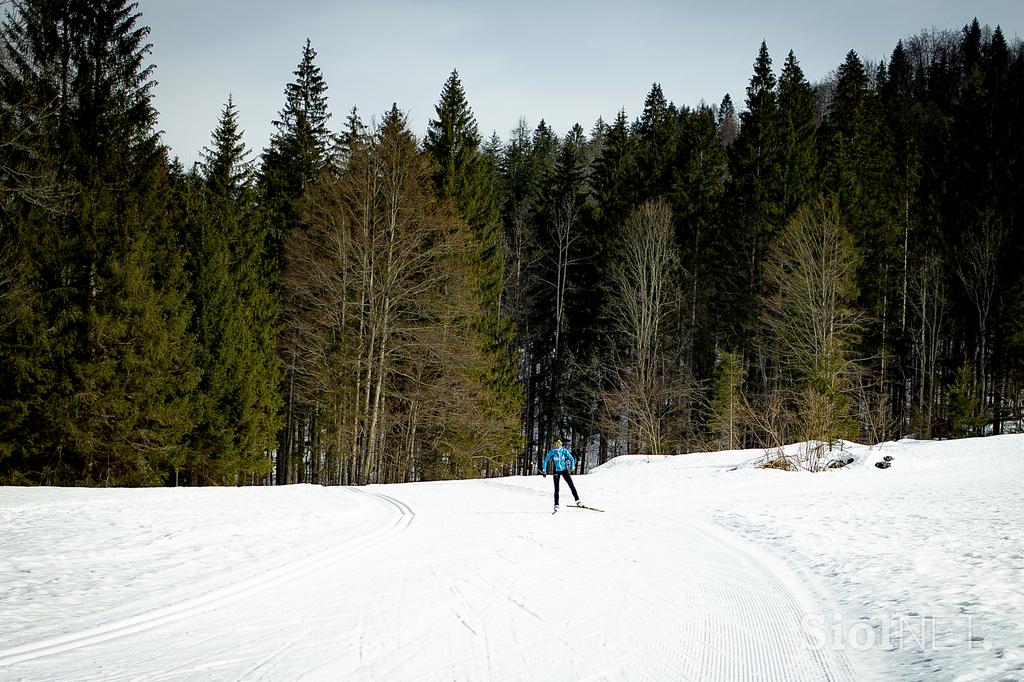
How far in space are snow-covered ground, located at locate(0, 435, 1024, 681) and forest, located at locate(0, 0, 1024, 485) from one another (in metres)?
7.30

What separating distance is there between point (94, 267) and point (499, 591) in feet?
59.5

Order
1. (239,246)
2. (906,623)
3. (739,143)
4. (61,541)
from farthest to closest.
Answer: (739,143), (239,246), (61,541), (906,623)

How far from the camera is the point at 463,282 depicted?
80.9ft

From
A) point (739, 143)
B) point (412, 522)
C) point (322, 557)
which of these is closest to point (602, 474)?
point (412, 522)

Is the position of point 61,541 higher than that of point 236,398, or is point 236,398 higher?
point 236,398

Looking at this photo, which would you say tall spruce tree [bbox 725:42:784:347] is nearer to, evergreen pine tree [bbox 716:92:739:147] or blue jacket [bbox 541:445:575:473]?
blue jacket [bbox 541:445:575:473]

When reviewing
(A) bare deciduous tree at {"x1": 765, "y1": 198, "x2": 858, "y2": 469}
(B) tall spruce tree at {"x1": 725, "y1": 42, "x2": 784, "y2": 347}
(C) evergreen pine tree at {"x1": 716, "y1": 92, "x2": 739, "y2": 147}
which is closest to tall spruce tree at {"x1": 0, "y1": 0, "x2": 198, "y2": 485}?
(A) bare deciduous tree at {"x1": 765, "y1": 198, "x2": 858, "y2": 469}

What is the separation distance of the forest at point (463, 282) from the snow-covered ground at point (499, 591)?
7297 mm

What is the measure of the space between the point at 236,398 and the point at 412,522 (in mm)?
19074

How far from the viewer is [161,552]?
8.52 metres

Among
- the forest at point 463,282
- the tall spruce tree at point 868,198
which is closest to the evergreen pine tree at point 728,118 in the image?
the forest at point 463,282

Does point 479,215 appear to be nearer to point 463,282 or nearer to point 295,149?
point 463,282

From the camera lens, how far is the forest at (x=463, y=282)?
61.8ft

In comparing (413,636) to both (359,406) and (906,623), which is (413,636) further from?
(359,406)
